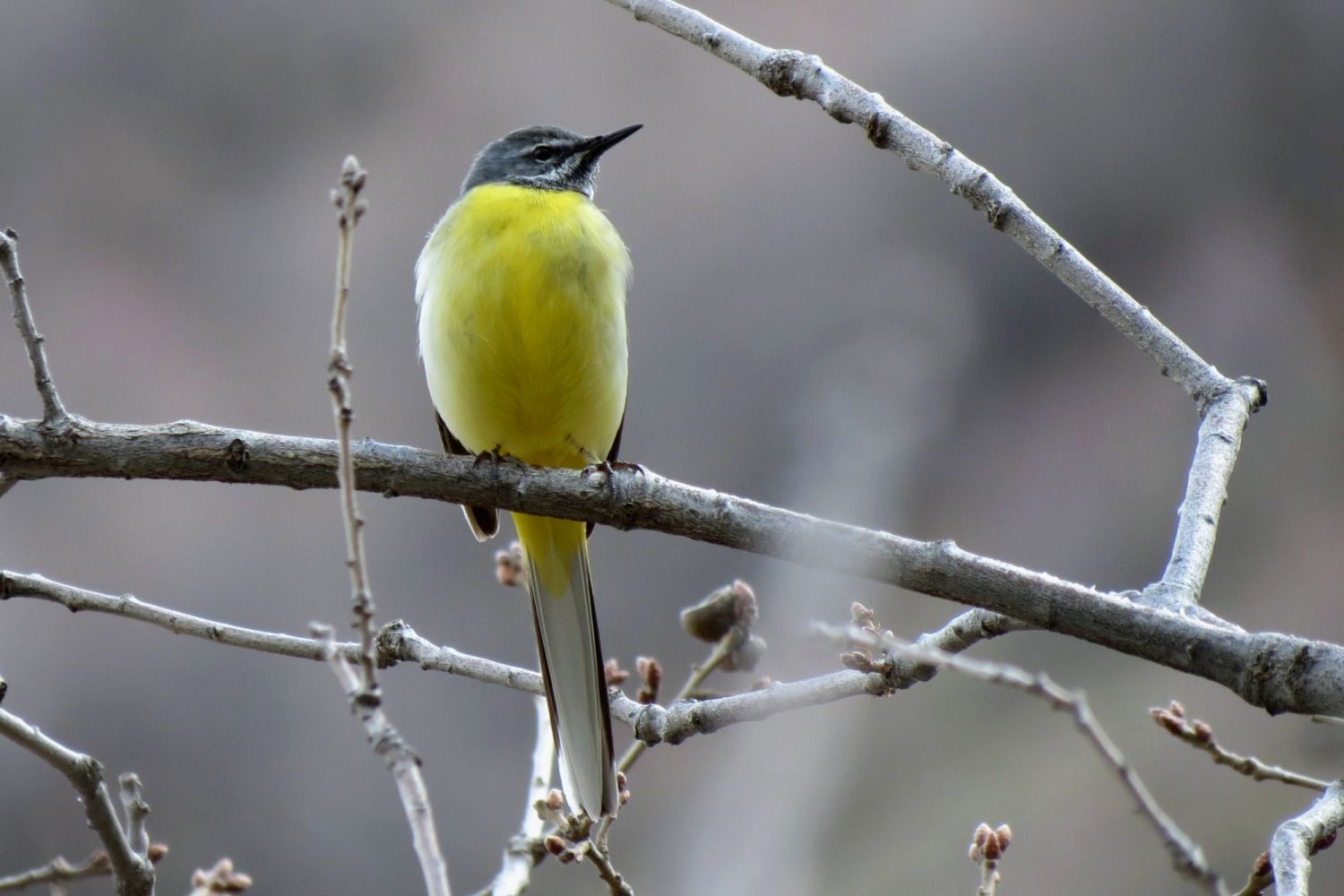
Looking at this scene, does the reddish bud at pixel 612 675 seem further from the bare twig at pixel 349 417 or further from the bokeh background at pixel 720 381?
the bokeh background at pixel 720 381

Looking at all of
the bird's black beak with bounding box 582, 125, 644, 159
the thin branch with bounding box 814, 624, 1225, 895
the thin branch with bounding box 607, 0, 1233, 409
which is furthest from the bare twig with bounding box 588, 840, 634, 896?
the bird's black beak with bounding box 582, 125, 644, 159

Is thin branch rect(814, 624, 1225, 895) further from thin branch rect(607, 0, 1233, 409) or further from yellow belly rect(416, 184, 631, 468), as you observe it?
yellow belly rect(416, 184, 631, 468)

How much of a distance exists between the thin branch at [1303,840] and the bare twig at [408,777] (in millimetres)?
1099

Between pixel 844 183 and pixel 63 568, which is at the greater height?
pixel 844 183

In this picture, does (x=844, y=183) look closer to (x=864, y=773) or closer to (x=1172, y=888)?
(x=864, y=773)

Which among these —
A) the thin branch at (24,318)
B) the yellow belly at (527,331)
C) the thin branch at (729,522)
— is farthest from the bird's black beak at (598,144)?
the thin branch at (24,318)

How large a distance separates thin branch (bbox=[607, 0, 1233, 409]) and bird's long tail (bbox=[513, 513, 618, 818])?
1.30 metres

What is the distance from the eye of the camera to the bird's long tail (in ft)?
9.56

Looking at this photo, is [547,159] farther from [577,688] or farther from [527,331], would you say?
[577,688]

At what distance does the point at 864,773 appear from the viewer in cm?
814

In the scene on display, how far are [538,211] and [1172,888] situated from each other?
5.56 m

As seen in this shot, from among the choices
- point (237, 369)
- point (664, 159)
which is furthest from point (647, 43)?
point (237, 369)

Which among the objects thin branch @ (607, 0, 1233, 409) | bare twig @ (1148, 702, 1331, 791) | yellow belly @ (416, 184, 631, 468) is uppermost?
yellow belly @ (416, 184, 631, 468)

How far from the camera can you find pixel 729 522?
2260 mm
